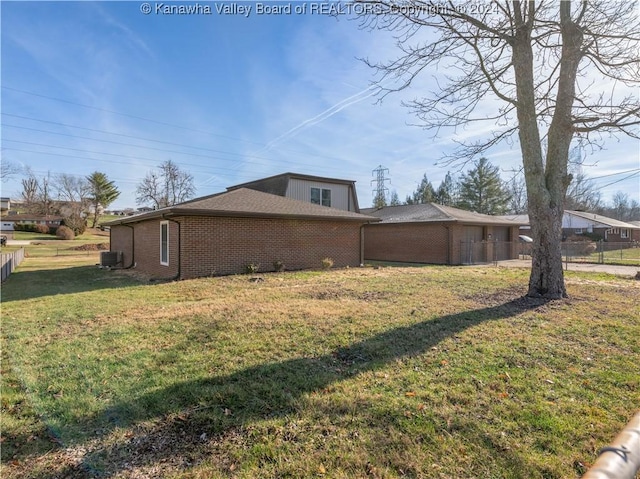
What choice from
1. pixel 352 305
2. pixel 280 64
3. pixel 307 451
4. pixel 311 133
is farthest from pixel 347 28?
pixel 311 133

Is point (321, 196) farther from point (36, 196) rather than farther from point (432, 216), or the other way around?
point (36, 196)

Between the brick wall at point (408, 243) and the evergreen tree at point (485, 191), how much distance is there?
28.2m

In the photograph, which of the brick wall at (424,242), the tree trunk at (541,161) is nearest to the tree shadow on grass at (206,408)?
the tree trunk at (541,161)

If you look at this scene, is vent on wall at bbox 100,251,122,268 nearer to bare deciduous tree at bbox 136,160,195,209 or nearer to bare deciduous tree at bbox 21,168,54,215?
bare deciduous tree at bbox 136,160,195,209

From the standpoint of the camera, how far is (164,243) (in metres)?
12.7

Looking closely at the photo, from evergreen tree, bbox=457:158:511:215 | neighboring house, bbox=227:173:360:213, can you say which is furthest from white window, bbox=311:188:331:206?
→ evergreen tree, bbox=457:158:511:215

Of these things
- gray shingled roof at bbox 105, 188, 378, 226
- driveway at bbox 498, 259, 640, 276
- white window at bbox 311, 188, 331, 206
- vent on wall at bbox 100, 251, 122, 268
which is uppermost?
white window at bbox 311, 188, 331, 206

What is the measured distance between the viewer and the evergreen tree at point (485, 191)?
1793 inches

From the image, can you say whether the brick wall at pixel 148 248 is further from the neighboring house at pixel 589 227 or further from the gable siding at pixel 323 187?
the neighboring house at pixel 589 227

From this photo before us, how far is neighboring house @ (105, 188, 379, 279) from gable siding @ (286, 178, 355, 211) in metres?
5.17

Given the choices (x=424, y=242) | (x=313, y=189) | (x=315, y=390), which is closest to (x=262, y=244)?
(x=313, y=189)

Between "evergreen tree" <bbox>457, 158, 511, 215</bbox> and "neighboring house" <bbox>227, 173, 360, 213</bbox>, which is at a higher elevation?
"evergreen tree" <bbox>457, 158, 511, 215</bbox>

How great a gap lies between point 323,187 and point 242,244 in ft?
34.8

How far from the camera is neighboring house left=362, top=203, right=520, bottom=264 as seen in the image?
19094 mm
